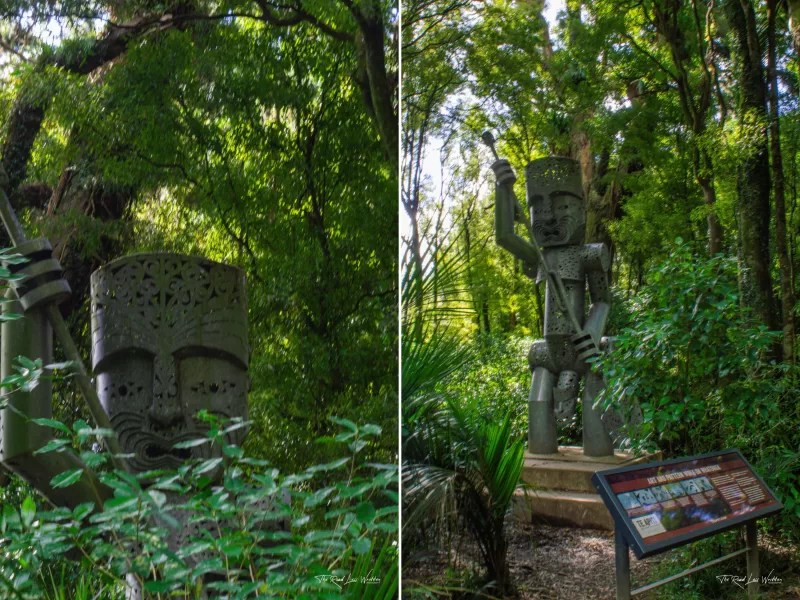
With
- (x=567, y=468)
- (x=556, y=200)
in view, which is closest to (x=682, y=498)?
(x=567, y=468)

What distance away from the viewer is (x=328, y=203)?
179 cm

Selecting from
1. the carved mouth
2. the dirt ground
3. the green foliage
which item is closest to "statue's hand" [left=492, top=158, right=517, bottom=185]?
the green foliage

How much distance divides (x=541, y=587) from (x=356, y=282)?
853 mm

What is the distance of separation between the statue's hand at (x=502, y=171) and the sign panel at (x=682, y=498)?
765mm

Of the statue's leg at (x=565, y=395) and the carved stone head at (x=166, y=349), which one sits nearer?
the carved stone head at (x=166, y=349)

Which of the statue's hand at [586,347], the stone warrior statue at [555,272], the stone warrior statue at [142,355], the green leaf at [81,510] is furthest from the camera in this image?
the statue's hand at [586,347]

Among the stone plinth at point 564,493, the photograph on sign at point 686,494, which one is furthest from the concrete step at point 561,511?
the photograph on sign at point 686,494

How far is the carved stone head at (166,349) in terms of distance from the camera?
1.45 metres

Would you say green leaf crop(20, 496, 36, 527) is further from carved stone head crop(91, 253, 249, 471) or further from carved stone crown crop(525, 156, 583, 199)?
carved stone crown crop(525, 156, 583, 199)

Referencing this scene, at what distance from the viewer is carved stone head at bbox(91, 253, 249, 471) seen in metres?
1.45

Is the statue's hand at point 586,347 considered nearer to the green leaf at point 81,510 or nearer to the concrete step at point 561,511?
the concrete step at point 561,511

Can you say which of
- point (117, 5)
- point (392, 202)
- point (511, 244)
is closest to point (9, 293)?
point (117, 5)

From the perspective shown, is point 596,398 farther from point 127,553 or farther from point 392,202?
point 127,553

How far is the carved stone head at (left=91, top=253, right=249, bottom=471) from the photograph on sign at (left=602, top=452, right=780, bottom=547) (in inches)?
35.9
